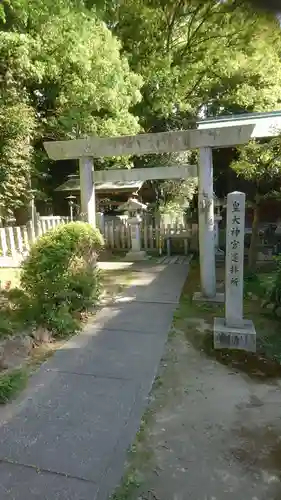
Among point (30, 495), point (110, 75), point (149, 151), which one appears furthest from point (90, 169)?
point (30, 495)

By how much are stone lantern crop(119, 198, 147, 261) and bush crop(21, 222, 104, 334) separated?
5820mm

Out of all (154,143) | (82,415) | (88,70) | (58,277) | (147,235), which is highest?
(88,70)

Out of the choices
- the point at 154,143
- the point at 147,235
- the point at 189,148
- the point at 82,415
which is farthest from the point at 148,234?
the point at 82,415

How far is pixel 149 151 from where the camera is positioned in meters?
7.07

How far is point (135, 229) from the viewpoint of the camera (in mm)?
11953

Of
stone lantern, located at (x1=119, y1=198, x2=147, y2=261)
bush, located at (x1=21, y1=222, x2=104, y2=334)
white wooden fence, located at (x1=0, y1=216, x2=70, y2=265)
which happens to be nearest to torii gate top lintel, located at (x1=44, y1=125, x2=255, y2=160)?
white wooden fence, located at (x1=0, y1=216, x2=70, y2=265)

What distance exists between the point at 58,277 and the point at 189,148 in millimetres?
3614

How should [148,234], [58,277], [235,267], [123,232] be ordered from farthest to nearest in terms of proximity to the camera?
[123,232]
[148,234]
[58,277]
[235,267]

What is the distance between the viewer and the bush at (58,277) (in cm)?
506

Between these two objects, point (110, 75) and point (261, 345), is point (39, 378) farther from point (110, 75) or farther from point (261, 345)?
point (110, 75)

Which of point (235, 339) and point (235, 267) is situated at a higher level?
point (235, 267)

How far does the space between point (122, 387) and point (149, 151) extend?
4884 millimetres

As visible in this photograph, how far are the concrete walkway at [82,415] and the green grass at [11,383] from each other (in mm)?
99

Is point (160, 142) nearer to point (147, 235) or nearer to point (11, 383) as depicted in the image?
point (11, 383)
